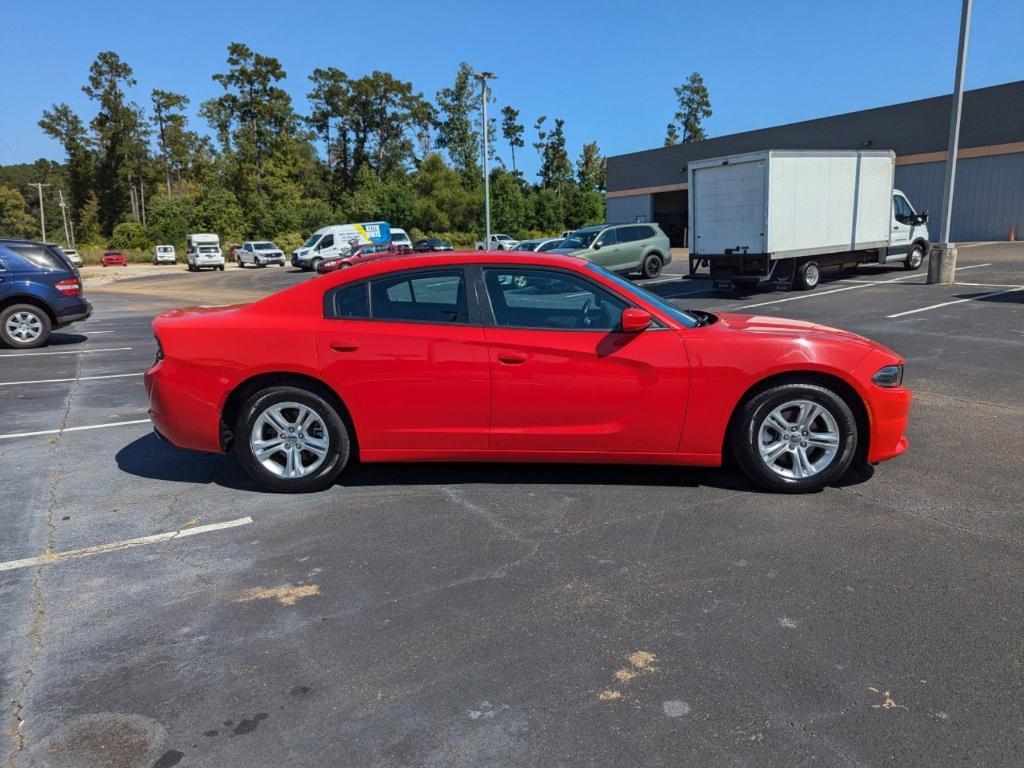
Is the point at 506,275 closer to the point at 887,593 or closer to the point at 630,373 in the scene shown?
the point at 630,373

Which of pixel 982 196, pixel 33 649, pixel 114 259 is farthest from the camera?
pixel 114 259

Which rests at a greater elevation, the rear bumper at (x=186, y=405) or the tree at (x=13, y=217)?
the tree at (x=13, y=217)

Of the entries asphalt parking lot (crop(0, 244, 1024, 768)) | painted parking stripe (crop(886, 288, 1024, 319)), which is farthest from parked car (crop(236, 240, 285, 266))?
asphalt parking lot (crop(0, 244, 1024, 768))

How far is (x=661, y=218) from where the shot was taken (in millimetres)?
54719

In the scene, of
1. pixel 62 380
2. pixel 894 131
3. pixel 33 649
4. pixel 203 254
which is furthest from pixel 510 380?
pixel 203 254

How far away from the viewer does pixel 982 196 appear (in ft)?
110

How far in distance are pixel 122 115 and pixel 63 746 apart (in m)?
99.3

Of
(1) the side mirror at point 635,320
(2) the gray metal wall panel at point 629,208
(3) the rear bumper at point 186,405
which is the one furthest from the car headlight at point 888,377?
(2) the gray metal wall panel at point 629,208

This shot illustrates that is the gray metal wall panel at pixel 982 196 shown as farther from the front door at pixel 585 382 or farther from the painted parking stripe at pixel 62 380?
the painted parking stripe at pixel 62 380

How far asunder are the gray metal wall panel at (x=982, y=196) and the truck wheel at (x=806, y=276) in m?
21.4

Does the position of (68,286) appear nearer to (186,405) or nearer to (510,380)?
(186,405)

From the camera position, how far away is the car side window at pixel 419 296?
4711 mm

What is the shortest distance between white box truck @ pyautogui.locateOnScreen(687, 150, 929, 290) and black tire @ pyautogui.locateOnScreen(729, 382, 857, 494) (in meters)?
12.7

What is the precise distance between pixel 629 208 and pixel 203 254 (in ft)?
99.9
